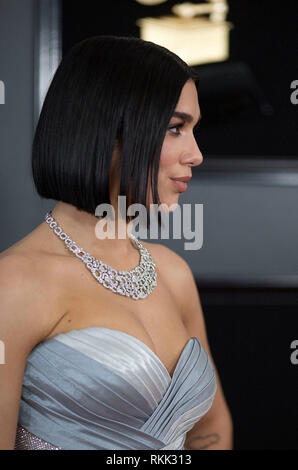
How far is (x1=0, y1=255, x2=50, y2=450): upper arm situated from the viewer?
0.95 metres

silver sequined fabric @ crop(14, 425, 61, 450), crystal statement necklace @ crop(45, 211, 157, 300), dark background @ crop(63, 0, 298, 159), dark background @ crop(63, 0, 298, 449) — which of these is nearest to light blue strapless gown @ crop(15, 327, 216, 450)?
silver sequined fabric @ crop(14, 425, 61, 450)

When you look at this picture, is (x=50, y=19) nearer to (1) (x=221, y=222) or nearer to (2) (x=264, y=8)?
(2) (x=264, y=8)

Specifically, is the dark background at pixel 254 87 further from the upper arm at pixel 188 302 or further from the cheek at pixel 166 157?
the cheek at pixel 166 157

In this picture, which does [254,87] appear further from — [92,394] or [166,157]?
[92,394]

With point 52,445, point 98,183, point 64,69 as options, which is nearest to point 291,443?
point 52,445

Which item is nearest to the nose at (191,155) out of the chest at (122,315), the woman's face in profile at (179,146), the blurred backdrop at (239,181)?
the woman's face in profile at (179,146)

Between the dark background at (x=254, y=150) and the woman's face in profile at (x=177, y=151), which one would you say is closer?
the woman's face in profile at (x=177, y=151)

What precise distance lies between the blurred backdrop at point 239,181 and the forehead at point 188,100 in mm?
853

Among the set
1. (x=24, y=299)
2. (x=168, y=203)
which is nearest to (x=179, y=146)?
(x=168, y=203)

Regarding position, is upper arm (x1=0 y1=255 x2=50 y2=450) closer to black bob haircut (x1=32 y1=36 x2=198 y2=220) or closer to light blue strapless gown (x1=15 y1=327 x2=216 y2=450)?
light blue strapless gown (x1=15 y1=327 x2=216 y2=450)

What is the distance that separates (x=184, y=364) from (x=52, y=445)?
0.29 meters

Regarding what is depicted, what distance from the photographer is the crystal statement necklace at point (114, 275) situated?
3.62ft

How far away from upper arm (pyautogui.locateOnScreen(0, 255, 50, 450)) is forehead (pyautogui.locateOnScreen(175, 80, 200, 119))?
42 cm

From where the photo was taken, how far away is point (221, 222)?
2.03 m
